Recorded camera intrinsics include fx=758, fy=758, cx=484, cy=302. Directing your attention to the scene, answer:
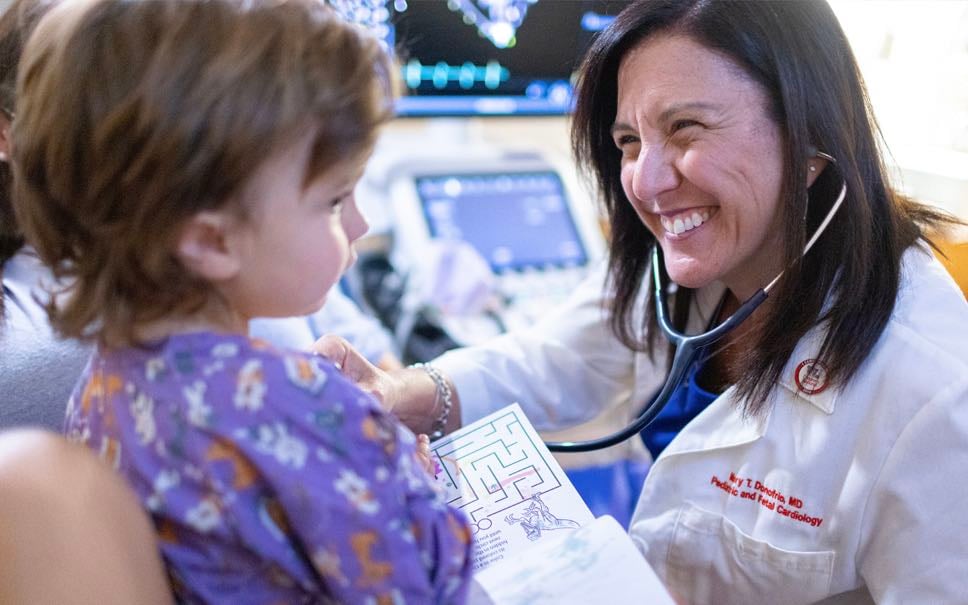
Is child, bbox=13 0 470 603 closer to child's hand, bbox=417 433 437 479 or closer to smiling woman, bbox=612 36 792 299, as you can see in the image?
child's hand, bbox=417 433 437 479

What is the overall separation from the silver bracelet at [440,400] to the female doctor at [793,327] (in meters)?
0.08

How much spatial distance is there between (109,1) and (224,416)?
0.30m

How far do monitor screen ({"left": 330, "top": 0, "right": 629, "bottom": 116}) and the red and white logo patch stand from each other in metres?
0.84

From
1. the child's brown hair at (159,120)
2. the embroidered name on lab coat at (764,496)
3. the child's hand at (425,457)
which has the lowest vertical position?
the embroidered name on lab coat at (764,496)

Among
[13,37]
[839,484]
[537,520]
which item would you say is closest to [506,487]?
[537,520]

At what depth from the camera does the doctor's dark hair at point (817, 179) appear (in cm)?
85

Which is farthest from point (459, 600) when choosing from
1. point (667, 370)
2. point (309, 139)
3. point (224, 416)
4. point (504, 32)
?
point (504, 32)

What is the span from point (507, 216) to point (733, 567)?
116cm

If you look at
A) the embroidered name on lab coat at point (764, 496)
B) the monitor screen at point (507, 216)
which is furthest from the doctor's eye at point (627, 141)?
the monitor screen at point (507, 216)

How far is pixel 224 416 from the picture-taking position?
0.52 metres

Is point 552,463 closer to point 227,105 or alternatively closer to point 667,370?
point 667,370

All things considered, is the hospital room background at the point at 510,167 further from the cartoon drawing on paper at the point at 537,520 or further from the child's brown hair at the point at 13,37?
the child's brown hair at the point at 13,37

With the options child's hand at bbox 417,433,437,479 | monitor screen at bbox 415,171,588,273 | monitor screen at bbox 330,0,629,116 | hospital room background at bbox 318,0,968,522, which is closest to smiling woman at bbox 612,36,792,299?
hospital room background at bbox 318,0,968,522

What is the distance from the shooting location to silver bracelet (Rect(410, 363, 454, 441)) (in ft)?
3.58
